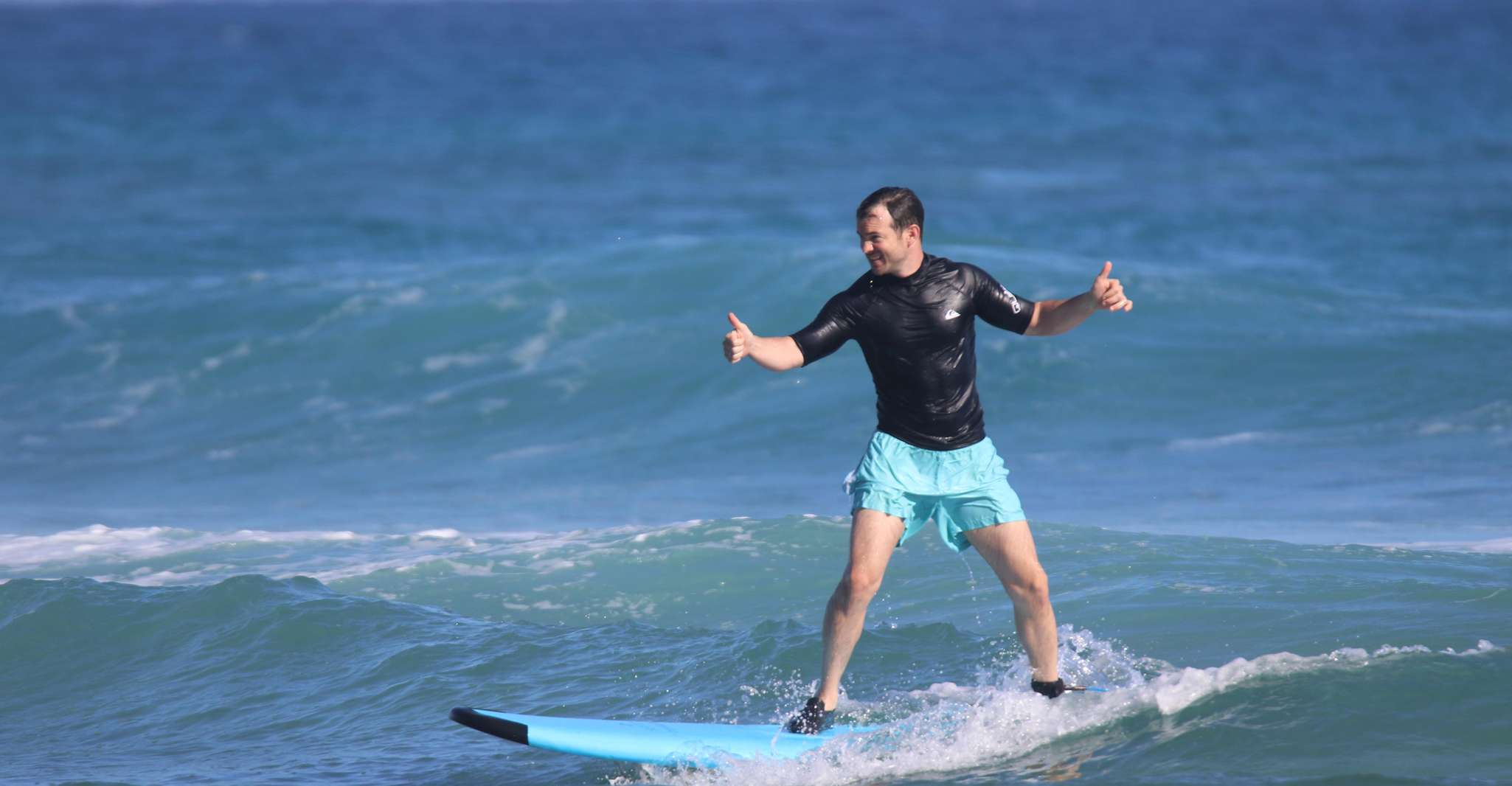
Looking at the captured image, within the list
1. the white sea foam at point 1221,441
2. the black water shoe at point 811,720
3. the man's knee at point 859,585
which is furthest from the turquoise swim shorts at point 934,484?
the white sea foam at point 1221,441

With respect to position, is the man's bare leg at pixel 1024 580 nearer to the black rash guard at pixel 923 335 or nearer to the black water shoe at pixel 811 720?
the black rash guard at pixel 923 335

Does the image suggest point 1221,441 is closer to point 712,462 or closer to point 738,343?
point 712,462

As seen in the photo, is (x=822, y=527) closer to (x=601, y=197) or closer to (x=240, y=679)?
(x=240, y=679)

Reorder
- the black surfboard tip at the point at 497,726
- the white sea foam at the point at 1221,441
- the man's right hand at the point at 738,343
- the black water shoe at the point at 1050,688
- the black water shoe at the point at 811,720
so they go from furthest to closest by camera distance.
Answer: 1. the white sea foam at the point at 1221,441
2. the black water shoe at the point at 1050,688
3. the black water shoe at the point at 811,720
4. the black surfboard tip at the point at 497,726
5. the man's right hand at the point at 738,343

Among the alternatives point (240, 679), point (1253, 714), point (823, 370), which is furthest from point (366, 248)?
point (1253, 714)

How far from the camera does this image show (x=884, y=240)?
548cm

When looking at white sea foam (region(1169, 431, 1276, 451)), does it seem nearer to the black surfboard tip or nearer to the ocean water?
the ocean water

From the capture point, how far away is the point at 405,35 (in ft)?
340

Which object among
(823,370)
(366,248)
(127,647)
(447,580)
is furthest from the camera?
(366,248)

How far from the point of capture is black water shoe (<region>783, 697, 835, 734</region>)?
5754 millimetres

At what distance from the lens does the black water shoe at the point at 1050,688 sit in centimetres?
589

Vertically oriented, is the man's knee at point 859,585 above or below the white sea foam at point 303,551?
below

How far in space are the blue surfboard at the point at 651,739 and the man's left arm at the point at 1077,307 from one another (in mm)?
1620

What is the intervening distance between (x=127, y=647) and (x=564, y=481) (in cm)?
532
